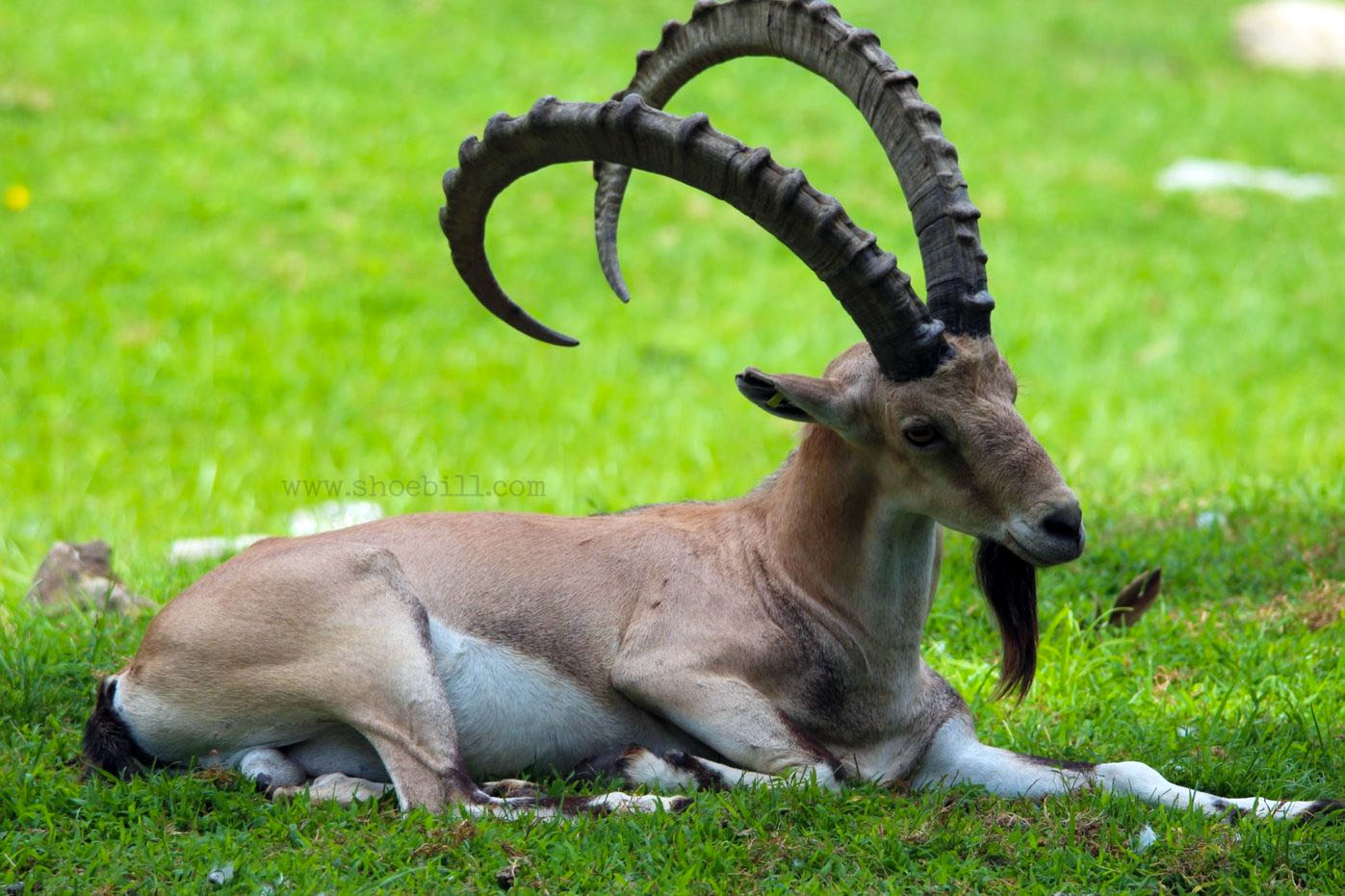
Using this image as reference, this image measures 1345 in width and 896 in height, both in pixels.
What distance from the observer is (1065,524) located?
4676mm

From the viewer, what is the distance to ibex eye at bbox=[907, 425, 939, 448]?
4.85 meters

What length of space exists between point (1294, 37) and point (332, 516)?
918 inches

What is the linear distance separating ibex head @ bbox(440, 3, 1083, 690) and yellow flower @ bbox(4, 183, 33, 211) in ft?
36.5

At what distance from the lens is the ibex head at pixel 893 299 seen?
4750 mm

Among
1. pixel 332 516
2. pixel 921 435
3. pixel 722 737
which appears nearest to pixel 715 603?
pixel 722 737

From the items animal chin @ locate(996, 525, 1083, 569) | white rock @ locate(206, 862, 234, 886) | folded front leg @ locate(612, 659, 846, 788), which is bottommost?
white rock @ locate(206, 862, 234, 886)

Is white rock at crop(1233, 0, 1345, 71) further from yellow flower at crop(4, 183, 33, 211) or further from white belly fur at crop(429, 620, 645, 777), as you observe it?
white belly fur at crop(429, 620, 645, 777)

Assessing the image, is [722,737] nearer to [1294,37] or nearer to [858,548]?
[858,548]

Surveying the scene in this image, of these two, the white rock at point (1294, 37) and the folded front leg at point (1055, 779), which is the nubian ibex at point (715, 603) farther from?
the white rock at point (1294, 37)

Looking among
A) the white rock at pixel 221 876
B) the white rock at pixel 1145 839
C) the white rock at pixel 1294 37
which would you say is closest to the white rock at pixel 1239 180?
the white rock at pixel 1294 37

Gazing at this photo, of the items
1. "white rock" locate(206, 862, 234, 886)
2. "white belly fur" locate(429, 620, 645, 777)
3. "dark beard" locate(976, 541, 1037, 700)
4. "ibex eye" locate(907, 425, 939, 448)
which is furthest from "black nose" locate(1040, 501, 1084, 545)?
"white rock" locate(206, 862, 234, 886)

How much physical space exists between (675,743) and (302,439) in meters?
7.19

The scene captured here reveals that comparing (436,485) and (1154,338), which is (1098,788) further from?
(1154,338)

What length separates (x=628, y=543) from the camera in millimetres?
5664
